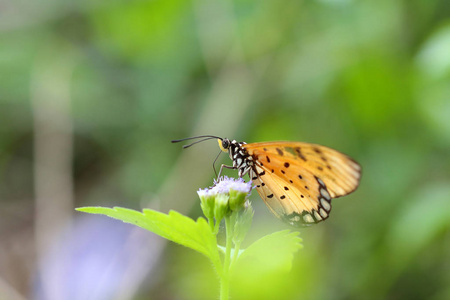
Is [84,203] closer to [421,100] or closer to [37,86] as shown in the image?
[37,86]

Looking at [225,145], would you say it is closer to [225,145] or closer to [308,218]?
[225,145]

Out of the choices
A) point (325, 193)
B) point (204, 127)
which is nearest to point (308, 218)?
point (325, 193)

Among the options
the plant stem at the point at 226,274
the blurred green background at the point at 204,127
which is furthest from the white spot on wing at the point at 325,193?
the blurred green background at the point at 204,127

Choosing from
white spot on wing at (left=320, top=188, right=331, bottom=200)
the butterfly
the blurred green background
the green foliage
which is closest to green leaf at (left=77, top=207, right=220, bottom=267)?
the green foliage

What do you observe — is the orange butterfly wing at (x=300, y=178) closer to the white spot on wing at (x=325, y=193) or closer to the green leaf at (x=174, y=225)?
the white spot on wing at (x=325, y=193)

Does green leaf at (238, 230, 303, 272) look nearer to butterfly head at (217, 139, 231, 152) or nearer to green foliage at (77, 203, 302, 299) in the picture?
green foliage at (77, 203, 302, 299)

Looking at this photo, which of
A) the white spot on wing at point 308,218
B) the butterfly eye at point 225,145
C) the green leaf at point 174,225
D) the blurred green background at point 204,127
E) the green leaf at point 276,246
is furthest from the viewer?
the blurred green background at point 204,127
